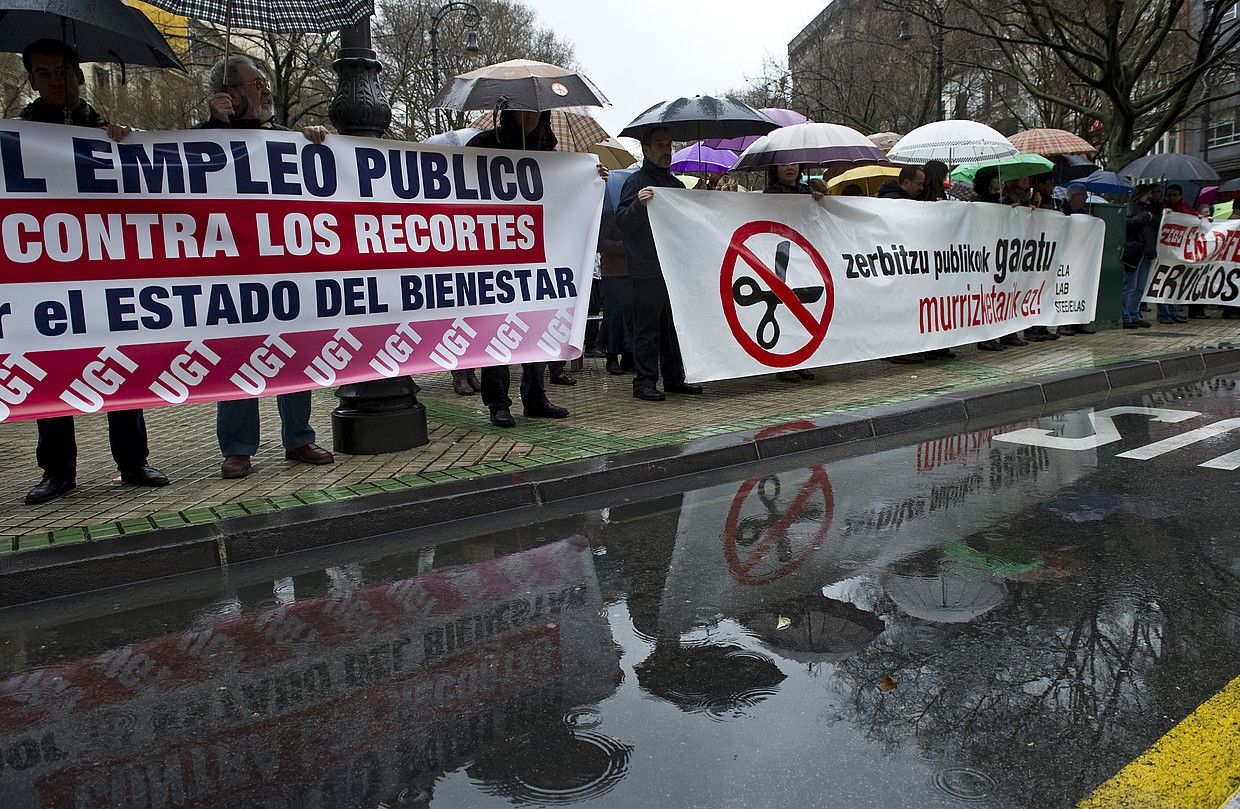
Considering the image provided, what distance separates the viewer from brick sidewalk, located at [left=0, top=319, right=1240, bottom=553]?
519 cm

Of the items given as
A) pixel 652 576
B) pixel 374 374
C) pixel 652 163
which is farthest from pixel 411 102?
pixel 652 576

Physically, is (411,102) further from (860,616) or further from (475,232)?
(860,616)

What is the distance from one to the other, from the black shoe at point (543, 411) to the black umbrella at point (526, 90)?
6.88 ft

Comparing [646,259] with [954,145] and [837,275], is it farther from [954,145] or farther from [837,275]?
[954,145]

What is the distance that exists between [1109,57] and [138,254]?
1673cm

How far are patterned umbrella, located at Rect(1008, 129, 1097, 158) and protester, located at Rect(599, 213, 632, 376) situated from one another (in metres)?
6.72

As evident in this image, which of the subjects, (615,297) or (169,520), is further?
(615,297)

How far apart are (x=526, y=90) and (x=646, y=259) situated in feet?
5.58

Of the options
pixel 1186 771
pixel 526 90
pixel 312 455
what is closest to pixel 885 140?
pixel 526 90

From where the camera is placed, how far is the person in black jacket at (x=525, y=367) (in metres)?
7.07

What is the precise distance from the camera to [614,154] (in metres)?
12.4

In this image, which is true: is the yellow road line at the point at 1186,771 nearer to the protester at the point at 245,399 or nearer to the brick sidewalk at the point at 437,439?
Answer: the brick sidewalk at the point at 437,439

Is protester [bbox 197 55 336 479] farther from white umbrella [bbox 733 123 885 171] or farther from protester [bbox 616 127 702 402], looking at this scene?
white umbrella [bbox 733 123 885 171]

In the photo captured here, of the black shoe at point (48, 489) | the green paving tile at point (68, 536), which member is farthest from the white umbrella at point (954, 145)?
the green paving tile at point (68, 536)
